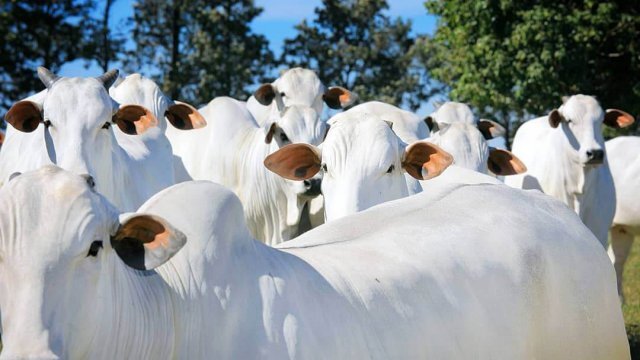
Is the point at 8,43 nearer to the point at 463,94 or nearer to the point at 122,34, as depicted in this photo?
the point at 122,34

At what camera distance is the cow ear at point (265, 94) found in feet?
34.4

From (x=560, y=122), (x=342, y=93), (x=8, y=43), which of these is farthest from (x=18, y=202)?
(x=8, y=43)

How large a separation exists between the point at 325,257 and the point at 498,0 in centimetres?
1743

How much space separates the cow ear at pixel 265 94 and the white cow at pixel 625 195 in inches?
168

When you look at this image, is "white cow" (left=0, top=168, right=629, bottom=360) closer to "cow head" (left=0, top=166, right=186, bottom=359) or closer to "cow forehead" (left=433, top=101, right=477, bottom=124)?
"cow head" (left=0, top=166, right=186, bottom=359)

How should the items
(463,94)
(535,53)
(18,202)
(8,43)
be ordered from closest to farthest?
(18,202) < (535,53) < (463,94) < (8,43)

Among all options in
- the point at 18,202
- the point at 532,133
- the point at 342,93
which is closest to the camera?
the point at 18,202

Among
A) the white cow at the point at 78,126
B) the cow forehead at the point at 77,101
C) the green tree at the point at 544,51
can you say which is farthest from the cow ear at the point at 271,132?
the green tree at the point at 544,51

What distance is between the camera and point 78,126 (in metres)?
5.91

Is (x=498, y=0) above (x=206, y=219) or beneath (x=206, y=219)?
above

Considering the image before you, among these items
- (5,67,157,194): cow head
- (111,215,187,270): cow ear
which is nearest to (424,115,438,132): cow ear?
(5,67,157,194): cow head

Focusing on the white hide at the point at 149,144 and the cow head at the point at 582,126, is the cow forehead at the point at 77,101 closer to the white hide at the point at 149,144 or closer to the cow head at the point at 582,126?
the white hide at the point at 149,144

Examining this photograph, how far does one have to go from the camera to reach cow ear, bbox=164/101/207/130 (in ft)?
25.4

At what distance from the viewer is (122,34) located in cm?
3325
